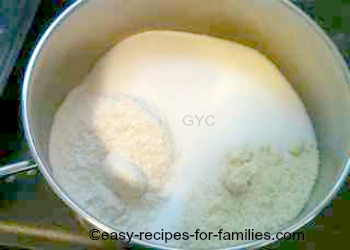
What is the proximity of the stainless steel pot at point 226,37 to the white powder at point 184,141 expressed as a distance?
0.02 metres

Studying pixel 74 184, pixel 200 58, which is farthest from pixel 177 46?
pixel 74 184

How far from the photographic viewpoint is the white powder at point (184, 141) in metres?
0.62

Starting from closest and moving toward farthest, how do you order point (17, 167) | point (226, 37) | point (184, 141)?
point (17, 167) < point (184, 141) < point (226, 37)

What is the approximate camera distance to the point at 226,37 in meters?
0.80

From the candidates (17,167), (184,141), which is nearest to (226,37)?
(184,141)

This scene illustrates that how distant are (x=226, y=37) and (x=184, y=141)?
20cm

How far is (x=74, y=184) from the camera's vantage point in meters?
0.62

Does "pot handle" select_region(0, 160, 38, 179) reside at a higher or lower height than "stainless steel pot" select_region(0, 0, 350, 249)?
lower

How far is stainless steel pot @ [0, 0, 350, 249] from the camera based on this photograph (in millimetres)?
628

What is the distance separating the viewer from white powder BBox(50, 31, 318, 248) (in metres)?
0.62

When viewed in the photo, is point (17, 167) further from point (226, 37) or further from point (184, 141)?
point (226, 37)

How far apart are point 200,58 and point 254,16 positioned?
0.10 meters

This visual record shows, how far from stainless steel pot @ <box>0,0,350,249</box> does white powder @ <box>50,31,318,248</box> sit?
0.02 meters

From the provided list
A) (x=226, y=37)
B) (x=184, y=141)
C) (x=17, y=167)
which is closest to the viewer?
(x=17, y=167)
